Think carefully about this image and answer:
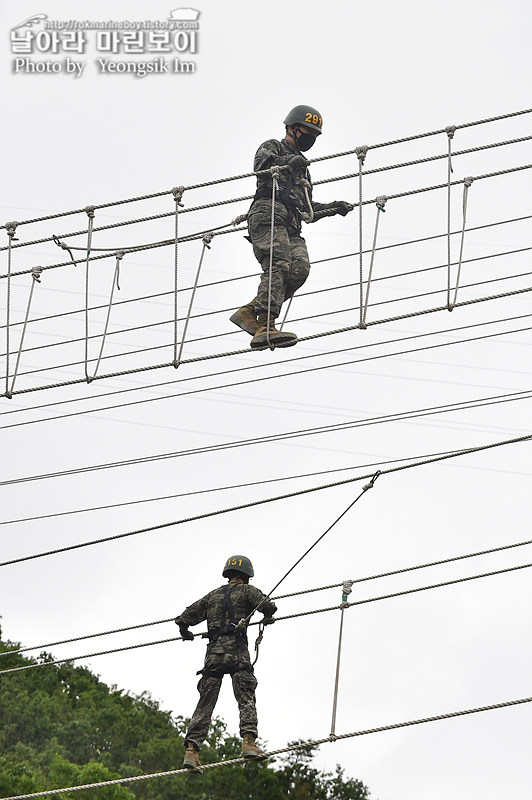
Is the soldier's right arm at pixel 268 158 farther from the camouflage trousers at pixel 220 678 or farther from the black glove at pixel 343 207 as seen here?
the camouflage trousers at pixel 220 678

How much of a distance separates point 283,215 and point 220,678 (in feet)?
11.7

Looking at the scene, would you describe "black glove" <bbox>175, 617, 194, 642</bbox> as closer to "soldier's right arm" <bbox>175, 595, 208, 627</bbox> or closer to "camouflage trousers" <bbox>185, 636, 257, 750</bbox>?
"soldier's right arm" <bbox>175, 595, 208, 627</bbox>

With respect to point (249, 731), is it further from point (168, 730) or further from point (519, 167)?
point (168, 730)

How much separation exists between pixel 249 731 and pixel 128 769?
26728mm

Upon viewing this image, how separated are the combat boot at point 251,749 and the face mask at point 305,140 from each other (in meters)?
4.52

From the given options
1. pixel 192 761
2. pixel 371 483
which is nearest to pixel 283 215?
pixel 371 483

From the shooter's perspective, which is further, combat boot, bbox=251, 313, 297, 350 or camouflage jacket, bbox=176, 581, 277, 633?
camouflage jacket, bbox=176, 581, 277, 633

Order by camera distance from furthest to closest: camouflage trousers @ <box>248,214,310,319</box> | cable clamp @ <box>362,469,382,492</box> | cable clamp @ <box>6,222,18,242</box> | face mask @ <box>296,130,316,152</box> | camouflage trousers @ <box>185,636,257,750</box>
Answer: cable clamp @ <box>6,222,18,242</box> → face mask @ <box>296,130,316,152</box> → camouflage trousers @ <box>248,214,310,319</box> → camouflage trousers @ <box>185,636,257,750</box> → cable clamp @ <box>362,469,382,492</box>

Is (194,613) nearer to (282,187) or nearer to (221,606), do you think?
(221,606)

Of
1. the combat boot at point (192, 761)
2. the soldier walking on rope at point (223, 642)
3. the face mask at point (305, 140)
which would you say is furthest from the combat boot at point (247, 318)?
the combat boot at point (192, 761)

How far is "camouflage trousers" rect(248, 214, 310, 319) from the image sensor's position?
12.4m

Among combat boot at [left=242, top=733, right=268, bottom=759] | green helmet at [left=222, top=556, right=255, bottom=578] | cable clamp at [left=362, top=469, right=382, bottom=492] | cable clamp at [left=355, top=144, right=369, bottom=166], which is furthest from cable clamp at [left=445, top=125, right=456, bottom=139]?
combat boot at [left=242, top=733, right=268, bottom=759]

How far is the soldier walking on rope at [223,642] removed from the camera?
12.2 metres

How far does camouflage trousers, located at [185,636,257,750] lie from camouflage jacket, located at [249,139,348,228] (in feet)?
10.7
